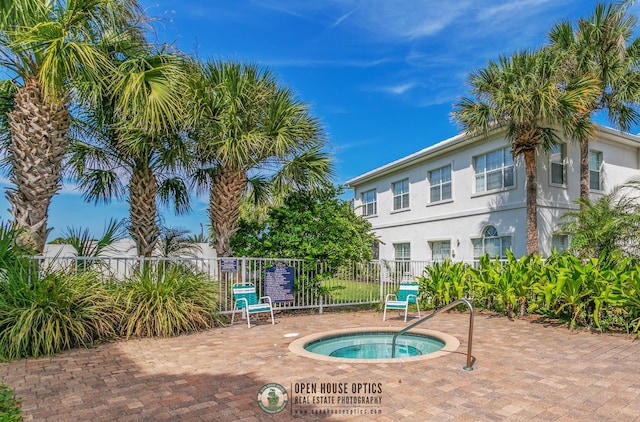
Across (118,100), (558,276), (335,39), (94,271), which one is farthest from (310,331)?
(335,39)

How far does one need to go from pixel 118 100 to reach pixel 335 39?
804 cm

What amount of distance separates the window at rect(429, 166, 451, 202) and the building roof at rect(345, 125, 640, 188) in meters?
0.93

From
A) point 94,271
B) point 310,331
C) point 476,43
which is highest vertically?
point 476,43

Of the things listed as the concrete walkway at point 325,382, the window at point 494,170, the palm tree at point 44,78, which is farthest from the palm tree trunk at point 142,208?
the window at point 494,170

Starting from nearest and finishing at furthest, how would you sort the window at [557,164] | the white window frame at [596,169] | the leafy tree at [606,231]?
the leafy tree at [606,231], the window at [557,164], the white window frame at [596,169]

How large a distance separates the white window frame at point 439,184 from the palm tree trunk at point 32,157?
50.4 feet

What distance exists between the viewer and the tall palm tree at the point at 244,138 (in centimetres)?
923

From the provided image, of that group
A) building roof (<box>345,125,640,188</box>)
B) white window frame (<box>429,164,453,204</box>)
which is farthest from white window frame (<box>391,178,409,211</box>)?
white window frame (<box>429,164,453,204</box>)

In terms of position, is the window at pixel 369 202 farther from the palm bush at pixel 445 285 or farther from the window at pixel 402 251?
the palm bush at pixel 445 285

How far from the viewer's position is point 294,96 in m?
10.4

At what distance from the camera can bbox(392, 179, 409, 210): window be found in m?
21.2

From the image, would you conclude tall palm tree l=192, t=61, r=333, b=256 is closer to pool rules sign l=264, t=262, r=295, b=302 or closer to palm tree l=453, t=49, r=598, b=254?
pool rules sign l=264, t=262, r=295, b=302

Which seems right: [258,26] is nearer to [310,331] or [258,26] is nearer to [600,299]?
[310,331]

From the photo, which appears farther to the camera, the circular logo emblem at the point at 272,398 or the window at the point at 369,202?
the window at the point at 369,202
